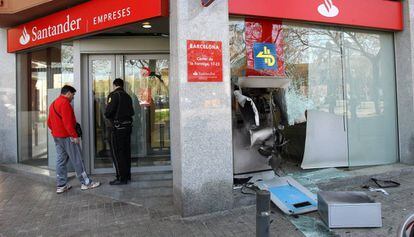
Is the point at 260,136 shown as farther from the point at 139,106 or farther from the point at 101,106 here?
the point at 101,106

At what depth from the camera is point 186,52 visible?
15.4 feet

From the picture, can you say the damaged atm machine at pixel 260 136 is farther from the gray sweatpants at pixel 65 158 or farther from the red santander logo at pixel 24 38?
the red santander logo at pixel 24 38

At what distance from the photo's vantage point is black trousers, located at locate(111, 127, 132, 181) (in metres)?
6.22

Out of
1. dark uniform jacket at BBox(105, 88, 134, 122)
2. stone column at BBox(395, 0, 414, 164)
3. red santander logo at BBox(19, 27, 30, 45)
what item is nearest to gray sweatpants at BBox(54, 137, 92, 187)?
dark uniform jacket at BBox(105, 88, 134, 122)

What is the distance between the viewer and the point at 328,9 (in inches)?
247

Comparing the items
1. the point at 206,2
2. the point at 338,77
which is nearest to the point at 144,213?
the point at 206,2

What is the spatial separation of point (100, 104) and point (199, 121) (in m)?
3.19

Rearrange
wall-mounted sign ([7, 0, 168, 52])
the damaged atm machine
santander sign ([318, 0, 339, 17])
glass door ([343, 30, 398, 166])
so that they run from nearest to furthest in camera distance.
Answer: wall-mounted sign ([7, 0, 168, 52]) < the damaged atm machine < santander sign ([318, 0, 339, 17]) < glass door ([343, 30, 398, 166])

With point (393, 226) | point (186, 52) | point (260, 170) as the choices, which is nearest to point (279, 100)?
point (260, 170)

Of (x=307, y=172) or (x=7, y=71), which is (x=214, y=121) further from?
(x=7, y=71)

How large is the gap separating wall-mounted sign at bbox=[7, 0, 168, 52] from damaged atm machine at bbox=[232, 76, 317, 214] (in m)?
1.69

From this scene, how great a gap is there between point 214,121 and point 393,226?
250cm

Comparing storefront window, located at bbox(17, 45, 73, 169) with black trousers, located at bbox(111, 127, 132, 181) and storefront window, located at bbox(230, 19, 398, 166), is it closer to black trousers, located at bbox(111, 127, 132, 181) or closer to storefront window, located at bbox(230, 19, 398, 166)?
black trousers, located at bbox(111, 127, 132, 181)

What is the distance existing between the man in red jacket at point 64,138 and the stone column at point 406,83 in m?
5.87
